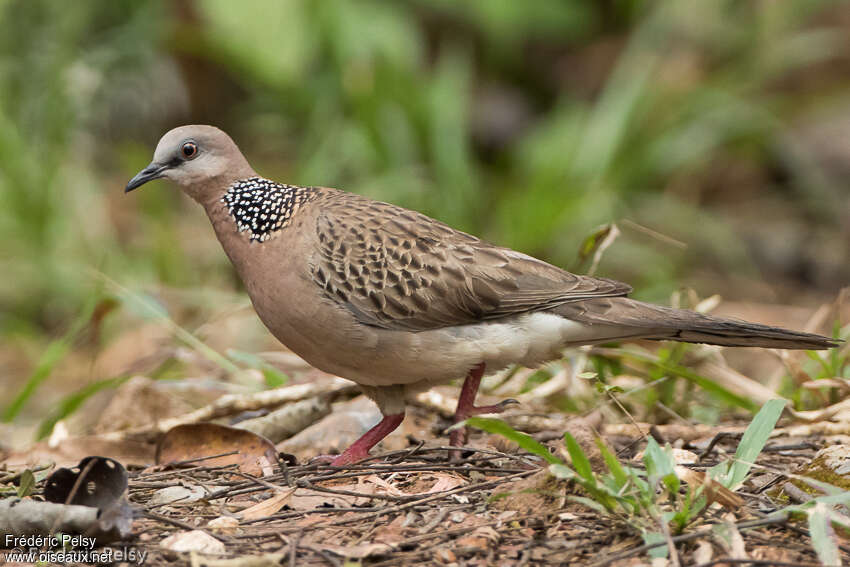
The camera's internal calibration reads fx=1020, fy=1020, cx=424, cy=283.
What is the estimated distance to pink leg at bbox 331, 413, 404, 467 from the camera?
3.73 metres

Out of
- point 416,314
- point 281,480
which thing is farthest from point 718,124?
point 281,480

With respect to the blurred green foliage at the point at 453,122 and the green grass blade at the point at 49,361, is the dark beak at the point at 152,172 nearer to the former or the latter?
the green grass blade at the point at 49,361

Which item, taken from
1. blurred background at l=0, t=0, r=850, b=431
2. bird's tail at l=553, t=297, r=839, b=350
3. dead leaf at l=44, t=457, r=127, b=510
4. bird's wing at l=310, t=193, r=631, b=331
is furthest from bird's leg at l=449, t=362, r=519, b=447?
blurred background at l=0, t=0, r=850, b=431

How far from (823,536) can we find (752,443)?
1.86 ft

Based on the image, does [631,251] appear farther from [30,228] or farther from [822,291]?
[30,228]

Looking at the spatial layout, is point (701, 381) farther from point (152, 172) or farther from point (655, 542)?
point (152, 172)

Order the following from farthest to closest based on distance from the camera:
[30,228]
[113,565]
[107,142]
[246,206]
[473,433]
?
[107,142]
[30,228]
[473,433]
[246,206]
[113,565]

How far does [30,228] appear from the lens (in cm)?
761

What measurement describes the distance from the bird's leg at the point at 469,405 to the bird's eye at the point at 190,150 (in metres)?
1.40

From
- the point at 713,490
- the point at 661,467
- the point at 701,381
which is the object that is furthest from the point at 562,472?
the point at 701,381

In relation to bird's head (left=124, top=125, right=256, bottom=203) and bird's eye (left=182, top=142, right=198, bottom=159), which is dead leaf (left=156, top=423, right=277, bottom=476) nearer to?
bird's head (left=124, top=125, right=256, bottom=203)

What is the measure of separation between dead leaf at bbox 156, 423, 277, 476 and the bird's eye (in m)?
1.06

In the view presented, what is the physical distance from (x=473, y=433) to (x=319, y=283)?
1.01 meters

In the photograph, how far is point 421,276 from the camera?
3.73 meters
